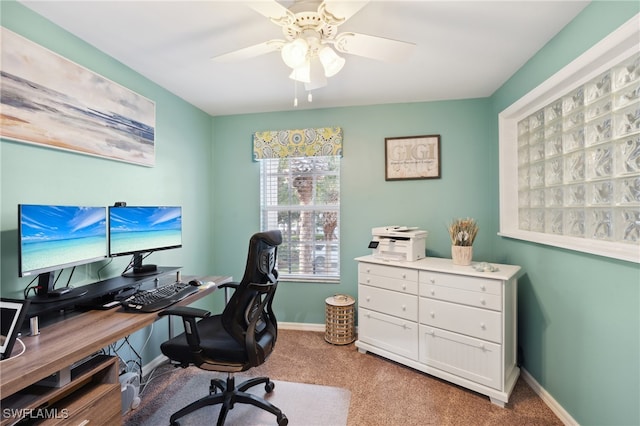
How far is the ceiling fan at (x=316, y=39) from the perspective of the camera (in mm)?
1264

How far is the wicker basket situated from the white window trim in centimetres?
160

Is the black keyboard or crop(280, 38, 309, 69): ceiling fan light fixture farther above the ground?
crop(280, 38, 309, 69): ceiling fan light fixture

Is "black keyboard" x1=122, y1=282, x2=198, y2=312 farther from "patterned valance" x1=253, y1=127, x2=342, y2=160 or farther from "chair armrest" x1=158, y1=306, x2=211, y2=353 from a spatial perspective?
"patterned valance" x1=253, y1=127, x2=342, y2=160

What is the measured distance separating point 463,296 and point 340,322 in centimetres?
122

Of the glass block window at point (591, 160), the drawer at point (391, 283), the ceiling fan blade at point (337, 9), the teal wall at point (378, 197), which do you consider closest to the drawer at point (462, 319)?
the drawer at point (391, 283)

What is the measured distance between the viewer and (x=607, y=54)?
144cm

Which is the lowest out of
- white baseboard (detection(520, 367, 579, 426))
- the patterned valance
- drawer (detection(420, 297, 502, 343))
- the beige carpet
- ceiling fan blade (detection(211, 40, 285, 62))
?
the beige carpet

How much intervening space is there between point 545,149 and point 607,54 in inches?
30.0

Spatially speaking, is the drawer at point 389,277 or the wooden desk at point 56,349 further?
the drawer at point 389,277

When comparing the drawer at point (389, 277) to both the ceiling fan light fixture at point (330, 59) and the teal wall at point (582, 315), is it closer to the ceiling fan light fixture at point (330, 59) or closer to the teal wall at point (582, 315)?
the teal wall at point (582, 315)

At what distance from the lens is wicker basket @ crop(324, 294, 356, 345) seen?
9.12 feet

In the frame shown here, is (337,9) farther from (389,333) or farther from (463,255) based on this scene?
(389,333)

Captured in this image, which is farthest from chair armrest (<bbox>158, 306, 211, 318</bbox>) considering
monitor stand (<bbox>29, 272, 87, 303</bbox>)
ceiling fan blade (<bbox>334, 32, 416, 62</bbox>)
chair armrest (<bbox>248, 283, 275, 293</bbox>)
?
ceiling fan blade (<bbox>334, 32, 416, 62</bbox>)

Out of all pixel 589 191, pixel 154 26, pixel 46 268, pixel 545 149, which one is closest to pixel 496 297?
pixel 589 191
